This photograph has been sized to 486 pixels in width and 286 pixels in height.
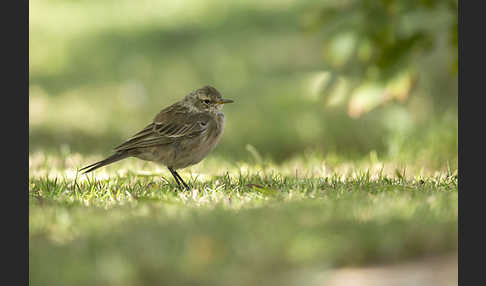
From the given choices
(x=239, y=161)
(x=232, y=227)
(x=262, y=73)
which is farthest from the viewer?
(x=262, y=73)

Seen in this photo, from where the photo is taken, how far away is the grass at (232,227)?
3596mm

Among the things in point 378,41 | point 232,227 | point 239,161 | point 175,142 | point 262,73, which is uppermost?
point 262,73

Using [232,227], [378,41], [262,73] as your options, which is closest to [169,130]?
[378,41]

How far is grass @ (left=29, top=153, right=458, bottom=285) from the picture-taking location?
11.8ft

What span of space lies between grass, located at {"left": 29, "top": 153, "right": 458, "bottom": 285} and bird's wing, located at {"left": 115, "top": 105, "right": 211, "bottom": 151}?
1.23ft

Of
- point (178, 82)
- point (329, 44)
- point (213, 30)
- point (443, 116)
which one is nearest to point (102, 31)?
point (213, 30)

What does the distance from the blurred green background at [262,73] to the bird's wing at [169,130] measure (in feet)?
2.72

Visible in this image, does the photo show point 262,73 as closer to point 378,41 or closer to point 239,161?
point 239,161

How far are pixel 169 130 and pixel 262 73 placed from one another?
237 inches

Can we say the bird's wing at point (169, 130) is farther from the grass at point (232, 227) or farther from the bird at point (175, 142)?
the grass at point (232, 227)

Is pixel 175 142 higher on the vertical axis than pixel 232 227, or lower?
higher

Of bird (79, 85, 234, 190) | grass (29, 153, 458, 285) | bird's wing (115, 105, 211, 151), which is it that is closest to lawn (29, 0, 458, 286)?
grass (29, 153, 458, 285)

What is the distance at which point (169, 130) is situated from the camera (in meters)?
6.35

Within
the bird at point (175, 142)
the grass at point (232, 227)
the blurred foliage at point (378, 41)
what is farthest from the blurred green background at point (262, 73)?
the grass at point (232, 227)
